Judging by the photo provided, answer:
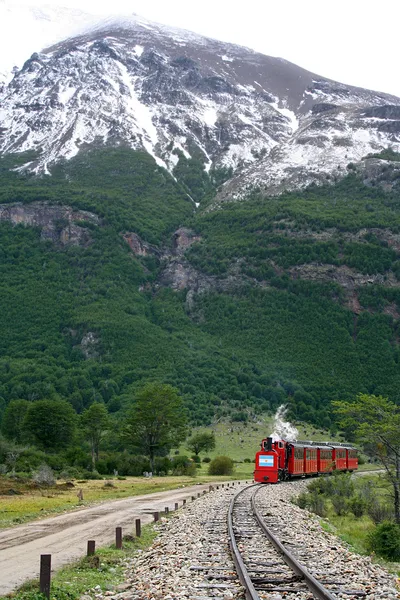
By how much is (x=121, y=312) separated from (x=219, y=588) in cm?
15665

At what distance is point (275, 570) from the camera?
12.2 meters

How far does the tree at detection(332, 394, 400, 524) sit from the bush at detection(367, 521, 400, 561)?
844 cm

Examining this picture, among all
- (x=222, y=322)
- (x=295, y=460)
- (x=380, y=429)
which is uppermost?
(x=222, y=322)

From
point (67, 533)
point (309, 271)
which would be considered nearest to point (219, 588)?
point (67, 533)

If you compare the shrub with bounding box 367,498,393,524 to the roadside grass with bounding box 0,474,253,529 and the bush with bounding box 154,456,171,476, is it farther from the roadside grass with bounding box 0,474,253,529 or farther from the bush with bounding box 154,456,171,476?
the bush with bounding box 154,456,171,476

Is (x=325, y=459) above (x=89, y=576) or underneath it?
underneath

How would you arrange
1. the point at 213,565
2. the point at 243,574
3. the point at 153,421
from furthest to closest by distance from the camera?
1. the point at 153,421
2. the point at 213,565
3. the point at 243,574

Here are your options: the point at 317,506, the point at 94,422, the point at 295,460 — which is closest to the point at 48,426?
the point at 94,422

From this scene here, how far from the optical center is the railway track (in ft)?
33.5

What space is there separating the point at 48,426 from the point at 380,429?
5551 cm

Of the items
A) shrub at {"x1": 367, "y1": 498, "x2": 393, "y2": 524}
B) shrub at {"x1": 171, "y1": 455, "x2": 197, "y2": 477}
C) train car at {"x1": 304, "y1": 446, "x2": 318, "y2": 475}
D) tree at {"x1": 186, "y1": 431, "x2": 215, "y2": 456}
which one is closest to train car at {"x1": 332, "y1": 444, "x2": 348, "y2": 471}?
train car at {"x1": 304, "y1": 446, "x2": 318, "y2": 475}

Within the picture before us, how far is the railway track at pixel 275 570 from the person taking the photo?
10.2 meters

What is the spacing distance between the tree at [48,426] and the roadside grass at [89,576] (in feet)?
204

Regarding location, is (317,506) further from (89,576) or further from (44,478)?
(44,478)
